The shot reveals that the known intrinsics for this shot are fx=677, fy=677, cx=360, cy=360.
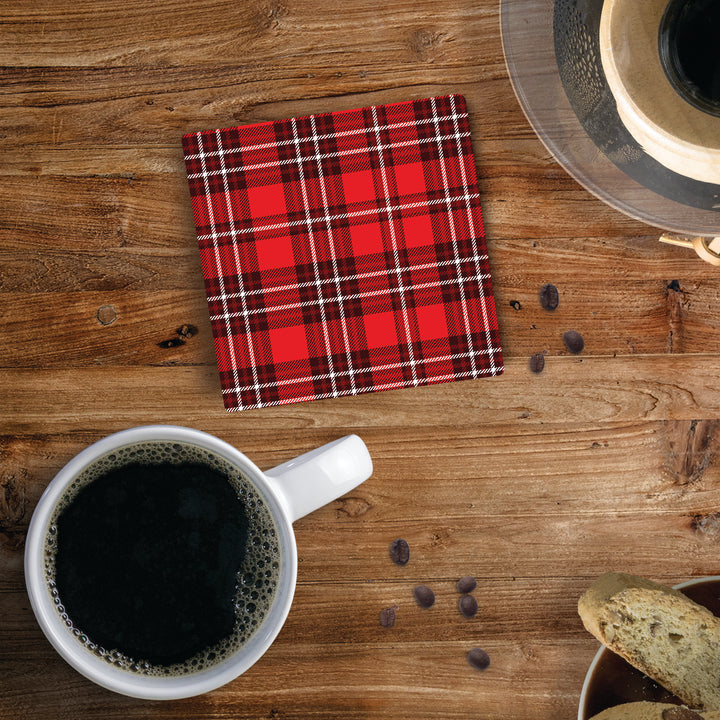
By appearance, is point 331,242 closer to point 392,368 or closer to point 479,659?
point 392,368

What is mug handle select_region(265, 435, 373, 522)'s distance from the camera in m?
0.65

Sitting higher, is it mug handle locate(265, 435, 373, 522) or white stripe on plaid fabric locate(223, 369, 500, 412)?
white stripe on plaid fabric locate(223, 369, 500, 412)

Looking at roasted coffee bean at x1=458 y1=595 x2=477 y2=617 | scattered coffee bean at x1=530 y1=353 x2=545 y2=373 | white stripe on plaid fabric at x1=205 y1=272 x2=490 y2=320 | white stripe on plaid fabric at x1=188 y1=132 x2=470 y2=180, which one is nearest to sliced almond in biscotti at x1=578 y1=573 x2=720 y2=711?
roasted coffee bean at x1=458 y1=595 x2=477 y2=617

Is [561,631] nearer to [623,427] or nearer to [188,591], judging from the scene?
[623,427]

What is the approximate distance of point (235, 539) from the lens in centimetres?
71

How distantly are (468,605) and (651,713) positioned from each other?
0.21 m

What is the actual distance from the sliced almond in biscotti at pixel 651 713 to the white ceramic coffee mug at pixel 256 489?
0.36 metres

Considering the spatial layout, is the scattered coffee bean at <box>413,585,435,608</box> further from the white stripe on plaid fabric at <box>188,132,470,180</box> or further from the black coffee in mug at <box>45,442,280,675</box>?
the white stripe on plaid fabric at <box>188,132,470,180</box>

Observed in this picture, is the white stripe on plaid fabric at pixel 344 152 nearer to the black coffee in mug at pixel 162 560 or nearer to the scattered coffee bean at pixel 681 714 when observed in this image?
the black coffee in mug at pixel 162 560

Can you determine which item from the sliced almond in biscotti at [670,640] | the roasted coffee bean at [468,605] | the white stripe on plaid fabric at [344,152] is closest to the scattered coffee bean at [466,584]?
the roasted coffee bean at [468,605]

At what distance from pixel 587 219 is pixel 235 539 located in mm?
536

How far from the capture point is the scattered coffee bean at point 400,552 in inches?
31.4

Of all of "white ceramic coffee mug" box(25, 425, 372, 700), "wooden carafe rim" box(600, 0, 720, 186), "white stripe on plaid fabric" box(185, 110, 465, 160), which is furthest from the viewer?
"white stripe on plaid fabric" box(185, 110, 465, 160)

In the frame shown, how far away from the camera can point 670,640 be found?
0.70 m
